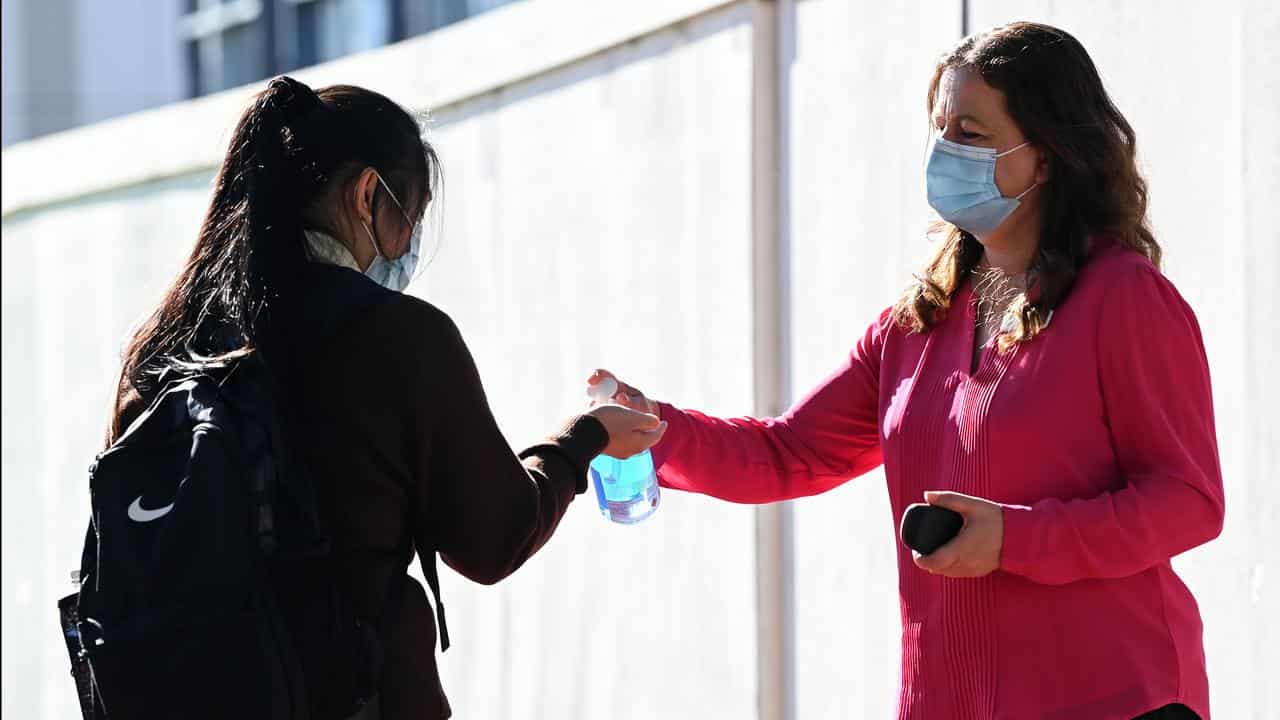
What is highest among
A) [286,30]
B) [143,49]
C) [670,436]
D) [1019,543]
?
[143,49]

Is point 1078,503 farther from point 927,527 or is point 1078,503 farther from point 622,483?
point 622,483

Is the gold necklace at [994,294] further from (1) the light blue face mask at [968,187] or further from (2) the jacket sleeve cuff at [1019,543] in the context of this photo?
(2) the jacket sleeve cuff at [1019,543]

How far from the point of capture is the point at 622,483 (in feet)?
11.1

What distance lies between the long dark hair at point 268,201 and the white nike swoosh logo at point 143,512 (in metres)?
0.21

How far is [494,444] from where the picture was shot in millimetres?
2420

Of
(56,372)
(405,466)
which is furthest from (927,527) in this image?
(56,372)

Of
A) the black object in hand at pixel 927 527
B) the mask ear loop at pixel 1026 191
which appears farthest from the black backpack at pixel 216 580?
the mask ear loop at pixel 1026 191

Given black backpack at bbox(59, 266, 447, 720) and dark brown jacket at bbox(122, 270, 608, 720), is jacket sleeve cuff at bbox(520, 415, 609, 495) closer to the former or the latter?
dark brown jacket at bbox(122, 270, 608, 720)

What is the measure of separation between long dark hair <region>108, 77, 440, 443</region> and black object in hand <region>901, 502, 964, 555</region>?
849 mm

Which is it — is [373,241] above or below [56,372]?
above

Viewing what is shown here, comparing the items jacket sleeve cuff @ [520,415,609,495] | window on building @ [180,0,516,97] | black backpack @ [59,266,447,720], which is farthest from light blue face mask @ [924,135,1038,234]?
window on building @ [180,0,516,97]

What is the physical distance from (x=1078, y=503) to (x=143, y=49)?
11.6 metres

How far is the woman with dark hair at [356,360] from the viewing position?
2346 mm

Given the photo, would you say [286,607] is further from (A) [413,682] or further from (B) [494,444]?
(B) [494,444]
